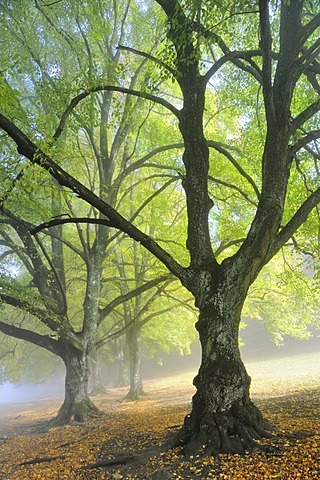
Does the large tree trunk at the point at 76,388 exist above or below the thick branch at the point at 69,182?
below

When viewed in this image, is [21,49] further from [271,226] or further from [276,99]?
[271,226]

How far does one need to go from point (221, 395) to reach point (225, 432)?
1.59 ft

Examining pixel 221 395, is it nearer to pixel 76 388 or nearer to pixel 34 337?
pixel 76 388

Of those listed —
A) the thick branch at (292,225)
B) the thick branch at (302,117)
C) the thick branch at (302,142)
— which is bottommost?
the thick branch at (292,225)

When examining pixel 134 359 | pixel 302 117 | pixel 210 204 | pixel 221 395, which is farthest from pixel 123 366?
pixel 302 117

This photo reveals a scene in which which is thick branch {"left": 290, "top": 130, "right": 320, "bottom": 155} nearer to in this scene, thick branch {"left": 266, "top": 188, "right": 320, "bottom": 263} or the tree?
thick branch {"left": 266, "top": 188, "right": 320, "bottom": 263}

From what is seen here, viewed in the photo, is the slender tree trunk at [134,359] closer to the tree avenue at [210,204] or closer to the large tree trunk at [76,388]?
the large tree trunk at [76,388]

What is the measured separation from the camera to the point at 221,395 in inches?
205

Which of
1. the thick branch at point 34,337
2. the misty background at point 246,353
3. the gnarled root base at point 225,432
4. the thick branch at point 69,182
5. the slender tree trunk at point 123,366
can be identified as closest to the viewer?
the gnarled root base at point 225,432

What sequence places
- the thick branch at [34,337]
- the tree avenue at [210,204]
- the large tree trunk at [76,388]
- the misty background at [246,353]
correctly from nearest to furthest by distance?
the tree avenue at [210,204] → the large tree trunk at [76,388] → the thick branch at [34,337] → the misty background at [246,353]

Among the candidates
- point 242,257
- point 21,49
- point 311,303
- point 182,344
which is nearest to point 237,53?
point 242,257

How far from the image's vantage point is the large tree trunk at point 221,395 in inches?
194

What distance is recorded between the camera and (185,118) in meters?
6.59

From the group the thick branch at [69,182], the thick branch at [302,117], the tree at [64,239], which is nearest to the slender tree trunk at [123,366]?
the tree at [64,239]
